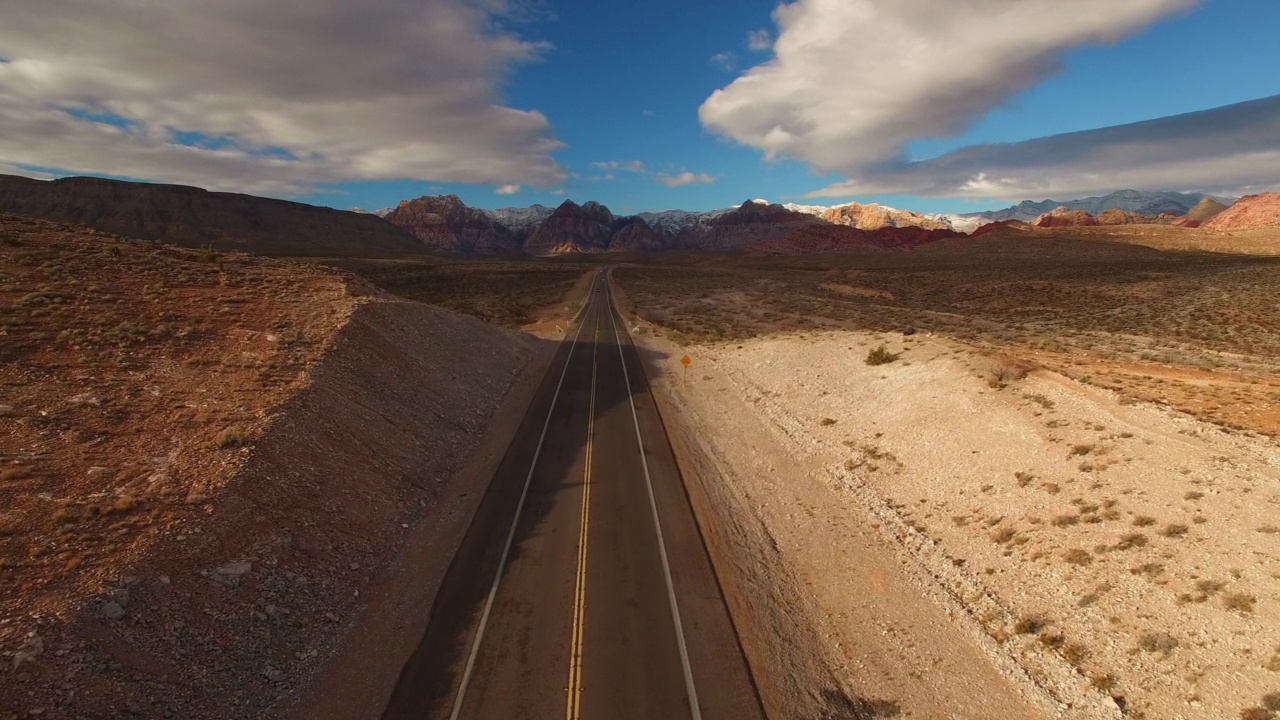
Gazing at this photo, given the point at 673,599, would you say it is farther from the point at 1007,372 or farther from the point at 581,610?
the point at 1007,372

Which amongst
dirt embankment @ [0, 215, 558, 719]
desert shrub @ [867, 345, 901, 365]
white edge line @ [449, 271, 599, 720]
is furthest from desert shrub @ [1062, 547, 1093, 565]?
desert shrub @ [867, 345, 901, 365]

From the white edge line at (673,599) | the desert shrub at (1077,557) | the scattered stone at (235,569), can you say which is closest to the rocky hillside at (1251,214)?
the desert shrub at (1077,557)

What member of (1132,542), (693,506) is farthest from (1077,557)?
(693,506)

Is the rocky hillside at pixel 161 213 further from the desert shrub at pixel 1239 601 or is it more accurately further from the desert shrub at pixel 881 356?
the desert shrub at pixel 1239 601

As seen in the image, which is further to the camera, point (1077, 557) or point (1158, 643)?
point (1077, 557)

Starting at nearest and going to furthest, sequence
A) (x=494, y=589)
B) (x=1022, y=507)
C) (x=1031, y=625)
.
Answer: (x=1031, y=625)
(x=494, y=589)
(x=1022, y=507)

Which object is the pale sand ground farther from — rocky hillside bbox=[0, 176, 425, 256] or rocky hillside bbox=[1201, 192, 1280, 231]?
rocky hillside bbox=[1201, 192, 1280, 231]
